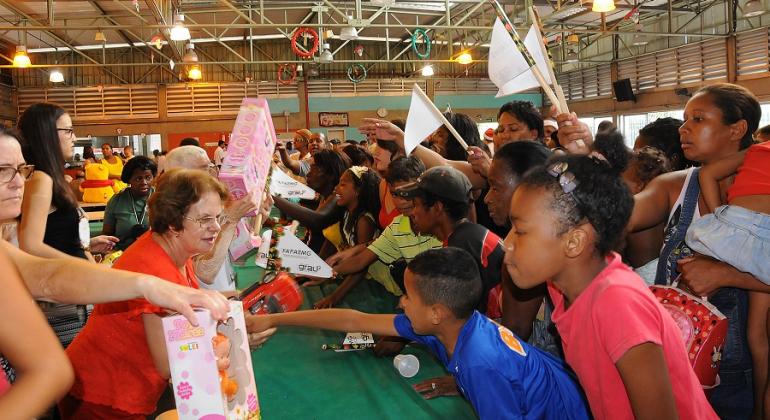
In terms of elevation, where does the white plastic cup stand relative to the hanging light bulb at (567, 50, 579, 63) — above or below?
below

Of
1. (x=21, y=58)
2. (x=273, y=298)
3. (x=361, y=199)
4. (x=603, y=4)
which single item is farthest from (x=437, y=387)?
(x=21, y=58)

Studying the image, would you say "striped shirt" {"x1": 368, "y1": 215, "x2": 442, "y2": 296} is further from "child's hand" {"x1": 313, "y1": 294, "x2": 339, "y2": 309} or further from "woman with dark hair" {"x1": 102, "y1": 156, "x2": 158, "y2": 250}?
"woman with dark hair" {"x1": 102, "y1": 156, "x2": 158, "y2": 250}

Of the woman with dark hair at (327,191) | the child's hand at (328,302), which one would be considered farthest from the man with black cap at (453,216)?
the woman with dark hair at (327,191)

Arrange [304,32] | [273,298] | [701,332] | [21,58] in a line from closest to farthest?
[701,332] < [273,298] < [21,58] < [304,32]

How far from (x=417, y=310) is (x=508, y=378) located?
0.43 metres

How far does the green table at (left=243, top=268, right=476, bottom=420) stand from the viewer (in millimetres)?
2484

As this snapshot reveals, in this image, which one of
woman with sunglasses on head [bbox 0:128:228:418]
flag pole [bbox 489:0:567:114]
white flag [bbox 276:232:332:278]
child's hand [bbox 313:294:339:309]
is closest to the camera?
woman with sunglasses on head [bbox 0:128:228:418]

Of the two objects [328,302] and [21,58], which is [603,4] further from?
[21,58]

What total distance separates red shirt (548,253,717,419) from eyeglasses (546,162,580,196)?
0.23 metres

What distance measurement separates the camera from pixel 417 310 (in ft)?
6.50

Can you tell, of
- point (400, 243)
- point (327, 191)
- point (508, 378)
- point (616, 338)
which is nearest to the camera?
point (616, 338)

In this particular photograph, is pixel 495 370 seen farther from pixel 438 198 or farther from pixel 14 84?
pixel 14 84

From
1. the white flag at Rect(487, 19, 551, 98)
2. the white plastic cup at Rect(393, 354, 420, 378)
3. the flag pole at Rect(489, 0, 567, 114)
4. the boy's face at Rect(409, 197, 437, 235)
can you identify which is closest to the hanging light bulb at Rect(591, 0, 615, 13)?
the flag pole at Rect(489, 0, 567, 114)

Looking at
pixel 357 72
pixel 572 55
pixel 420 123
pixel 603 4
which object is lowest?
pixel 420 123
